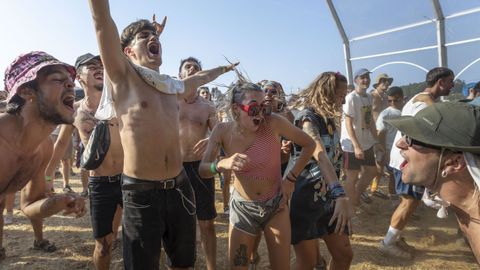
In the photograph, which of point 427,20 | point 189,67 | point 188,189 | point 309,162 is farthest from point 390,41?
point 188,189

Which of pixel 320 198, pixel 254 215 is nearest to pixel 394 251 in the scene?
pixel 320 198

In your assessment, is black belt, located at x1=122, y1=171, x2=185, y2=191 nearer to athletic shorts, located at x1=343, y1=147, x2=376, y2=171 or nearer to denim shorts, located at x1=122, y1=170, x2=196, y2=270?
denim shorts, located at x1=122, y1=170, x2=196, y2=270

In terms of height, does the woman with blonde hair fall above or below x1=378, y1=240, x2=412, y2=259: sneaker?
above

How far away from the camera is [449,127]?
1.31 meters

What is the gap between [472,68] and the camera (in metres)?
5.78

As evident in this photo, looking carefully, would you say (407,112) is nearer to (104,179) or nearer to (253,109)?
(253,109)

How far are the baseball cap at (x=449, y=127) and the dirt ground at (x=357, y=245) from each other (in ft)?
9.02

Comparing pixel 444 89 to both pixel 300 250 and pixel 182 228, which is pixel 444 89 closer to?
pixel 300 250

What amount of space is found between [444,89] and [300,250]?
2994 mm

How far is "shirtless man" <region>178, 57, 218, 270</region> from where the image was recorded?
10.9ft

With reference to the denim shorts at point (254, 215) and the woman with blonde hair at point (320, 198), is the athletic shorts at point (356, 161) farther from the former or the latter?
the denim shorts at point (254, 215)

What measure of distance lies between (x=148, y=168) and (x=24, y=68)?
97cm

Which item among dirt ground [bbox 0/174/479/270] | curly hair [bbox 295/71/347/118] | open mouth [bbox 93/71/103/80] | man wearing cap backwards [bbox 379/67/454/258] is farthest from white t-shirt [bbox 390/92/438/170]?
open mouth [bbox 93/71/103/80]

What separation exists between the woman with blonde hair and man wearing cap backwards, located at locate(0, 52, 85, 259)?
1.65 m
